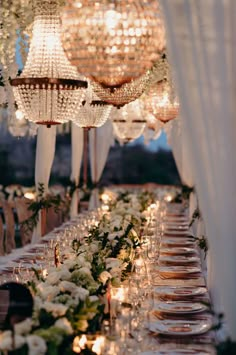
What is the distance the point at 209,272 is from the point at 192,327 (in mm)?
941

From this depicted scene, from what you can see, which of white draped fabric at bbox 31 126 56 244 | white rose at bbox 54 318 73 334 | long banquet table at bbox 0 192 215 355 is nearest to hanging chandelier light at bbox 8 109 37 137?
white draped fabric at bbox 31 126 56 244

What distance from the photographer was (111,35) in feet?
10.9

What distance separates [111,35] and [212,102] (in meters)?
0.89

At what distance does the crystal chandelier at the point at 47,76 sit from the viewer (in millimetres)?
4504

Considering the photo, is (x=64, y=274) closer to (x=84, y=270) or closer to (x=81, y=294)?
(x=84, y=270)

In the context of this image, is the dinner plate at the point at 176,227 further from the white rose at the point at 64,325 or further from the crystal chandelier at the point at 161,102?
the white rose at the point at 64,325

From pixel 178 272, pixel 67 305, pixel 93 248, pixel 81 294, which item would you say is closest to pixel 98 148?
pixel 178 272

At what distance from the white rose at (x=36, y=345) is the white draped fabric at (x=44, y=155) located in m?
6.25

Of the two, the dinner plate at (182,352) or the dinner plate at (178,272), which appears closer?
the dinner plate at (182,352)

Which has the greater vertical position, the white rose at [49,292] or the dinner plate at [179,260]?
the white rose at [49,292]

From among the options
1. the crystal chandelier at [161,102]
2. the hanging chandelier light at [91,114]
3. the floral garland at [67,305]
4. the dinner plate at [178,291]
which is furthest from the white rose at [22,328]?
the crystal chandelier at [161,102]

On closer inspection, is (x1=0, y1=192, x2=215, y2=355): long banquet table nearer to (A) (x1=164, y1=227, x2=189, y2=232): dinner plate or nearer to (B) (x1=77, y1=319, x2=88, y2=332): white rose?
(B) (x1=77, y1=319, x2=88, y2=332): white rose

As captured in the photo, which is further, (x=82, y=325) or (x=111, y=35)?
(x=111, y=35)

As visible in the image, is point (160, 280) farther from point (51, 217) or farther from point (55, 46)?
point (51, 217)
